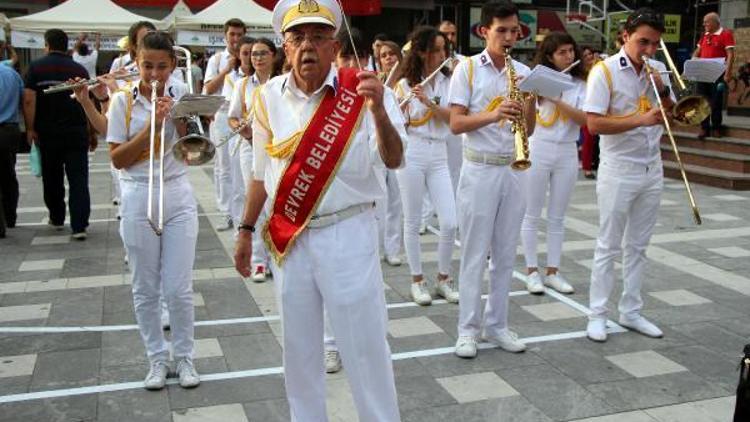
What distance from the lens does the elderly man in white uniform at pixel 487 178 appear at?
190 inches

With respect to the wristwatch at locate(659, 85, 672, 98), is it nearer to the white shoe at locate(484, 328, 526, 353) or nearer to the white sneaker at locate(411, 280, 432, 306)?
the white shoe at locate(484, 328, 526, 353)

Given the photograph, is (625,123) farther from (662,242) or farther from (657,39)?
(662,242)

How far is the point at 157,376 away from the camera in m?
4.43

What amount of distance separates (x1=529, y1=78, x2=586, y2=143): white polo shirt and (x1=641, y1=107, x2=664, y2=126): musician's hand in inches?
65.6

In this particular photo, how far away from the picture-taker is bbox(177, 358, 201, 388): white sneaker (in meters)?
4.43

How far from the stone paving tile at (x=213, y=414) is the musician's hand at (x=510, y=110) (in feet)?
7.53

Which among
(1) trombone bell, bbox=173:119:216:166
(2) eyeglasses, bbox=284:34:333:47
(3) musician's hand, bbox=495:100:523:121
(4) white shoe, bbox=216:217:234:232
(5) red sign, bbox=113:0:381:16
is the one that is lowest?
(4) white shoe, bbox=216:217:234:232

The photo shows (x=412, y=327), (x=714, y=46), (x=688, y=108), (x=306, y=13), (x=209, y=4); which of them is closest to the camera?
(x=306, y=13)

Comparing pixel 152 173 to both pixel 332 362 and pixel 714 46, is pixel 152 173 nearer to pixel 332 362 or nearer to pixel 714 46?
pixel 332 362

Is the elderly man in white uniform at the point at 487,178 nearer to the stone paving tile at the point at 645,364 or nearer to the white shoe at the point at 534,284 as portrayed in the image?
the stone paving tile at the point at 645,364

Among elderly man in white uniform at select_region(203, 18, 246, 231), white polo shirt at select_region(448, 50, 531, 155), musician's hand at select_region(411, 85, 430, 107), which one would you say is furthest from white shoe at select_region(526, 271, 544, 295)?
elderly man in white uniform at select_region(203, 18, 246, 231)

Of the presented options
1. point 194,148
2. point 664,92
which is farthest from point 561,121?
point 194,148

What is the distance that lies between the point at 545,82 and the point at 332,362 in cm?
224

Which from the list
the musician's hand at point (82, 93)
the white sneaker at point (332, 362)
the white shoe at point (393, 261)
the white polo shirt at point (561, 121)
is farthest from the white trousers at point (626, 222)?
the musician's hand at point (82, 93)
